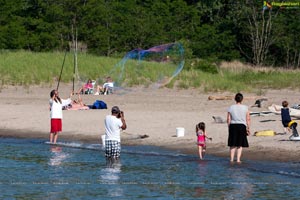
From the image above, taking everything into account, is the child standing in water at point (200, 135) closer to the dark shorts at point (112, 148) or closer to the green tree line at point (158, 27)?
the dark shorts at point (112, 148)

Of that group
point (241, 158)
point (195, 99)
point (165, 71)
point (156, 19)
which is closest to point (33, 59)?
point (165, 71)

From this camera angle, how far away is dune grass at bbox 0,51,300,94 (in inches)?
1451

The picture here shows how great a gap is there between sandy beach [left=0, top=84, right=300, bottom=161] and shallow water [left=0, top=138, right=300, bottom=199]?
40.2 inches

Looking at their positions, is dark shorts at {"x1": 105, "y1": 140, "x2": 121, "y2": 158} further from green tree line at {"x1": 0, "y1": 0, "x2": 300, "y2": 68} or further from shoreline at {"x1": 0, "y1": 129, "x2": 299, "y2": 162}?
green tree line at {"x1": 0, "y1": 0, "x2": 300, "y2": 68}

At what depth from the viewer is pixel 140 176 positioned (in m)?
16.6

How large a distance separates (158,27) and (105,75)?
18.8 m

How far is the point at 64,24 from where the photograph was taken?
179ft

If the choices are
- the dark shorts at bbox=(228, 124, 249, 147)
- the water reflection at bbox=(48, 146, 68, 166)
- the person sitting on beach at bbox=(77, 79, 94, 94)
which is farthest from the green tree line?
the dark shorts at bbox=(228, 124, 249, 147)


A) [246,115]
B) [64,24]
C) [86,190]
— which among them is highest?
[64,24]

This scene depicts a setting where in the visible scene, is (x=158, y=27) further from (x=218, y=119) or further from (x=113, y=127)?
(x=113, y=127)

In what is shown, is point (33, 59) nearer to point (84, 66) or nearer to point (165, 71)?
point (84, 66)

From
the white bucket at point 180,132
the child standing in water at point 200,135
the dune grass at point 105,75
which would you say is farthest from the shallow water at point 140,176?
the dune grass at point 105,75

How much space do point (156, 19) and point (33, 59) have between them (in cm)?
1843

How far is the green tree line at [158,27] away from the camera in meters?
53.5
